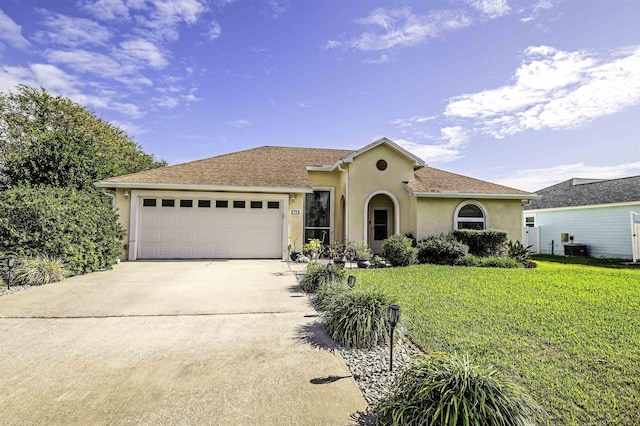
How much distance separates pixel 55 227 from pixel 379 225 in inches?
500

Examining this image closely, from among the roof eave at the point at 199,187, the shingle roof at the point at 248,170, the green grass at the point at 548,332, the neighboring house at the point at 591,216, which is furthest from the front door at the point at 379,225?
the neighboring house at the point at 591,216

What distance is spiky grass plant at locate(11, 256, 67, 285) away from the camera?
7.93 m

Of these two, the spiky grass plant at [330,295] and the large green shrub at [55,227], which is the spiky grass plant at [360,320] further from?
the large green shrub at [55,227]

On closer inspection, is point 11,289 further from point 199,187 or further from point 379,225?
point 379,225

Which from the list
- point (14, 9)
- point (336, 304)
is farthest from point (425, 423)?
point (14, 9)

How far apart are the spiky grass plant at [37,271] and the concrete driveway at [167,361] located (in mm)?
1126

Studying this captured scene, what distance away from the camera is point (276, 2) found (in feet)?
32.9

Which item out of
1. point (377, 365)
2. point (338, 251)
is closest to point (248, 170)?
point (338, 251)

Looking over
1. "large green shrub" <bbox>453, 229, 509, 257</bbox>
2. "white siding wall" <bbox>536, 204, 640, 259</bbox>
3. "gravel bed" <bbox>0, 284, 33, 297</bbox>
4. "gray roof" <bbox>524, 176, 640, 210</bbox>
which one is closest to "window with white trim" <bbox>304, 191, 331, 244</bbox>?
"large green shrub" <bbox>453, 229, 509, 257</bbox>

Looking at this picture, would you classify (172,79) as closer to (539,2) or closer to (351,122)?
(351,122)

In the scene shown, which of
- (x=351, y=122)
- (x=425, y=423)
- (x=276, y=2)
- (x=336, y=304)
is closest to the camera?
(x=425, y=423)

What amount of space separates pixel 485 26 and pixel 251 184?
10236 millimetres

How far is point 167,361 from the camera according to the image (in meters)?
3.88

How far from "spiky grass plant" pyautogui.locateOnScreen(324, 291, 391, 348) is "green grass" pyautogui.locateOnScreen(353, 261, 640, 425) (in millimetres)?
488
